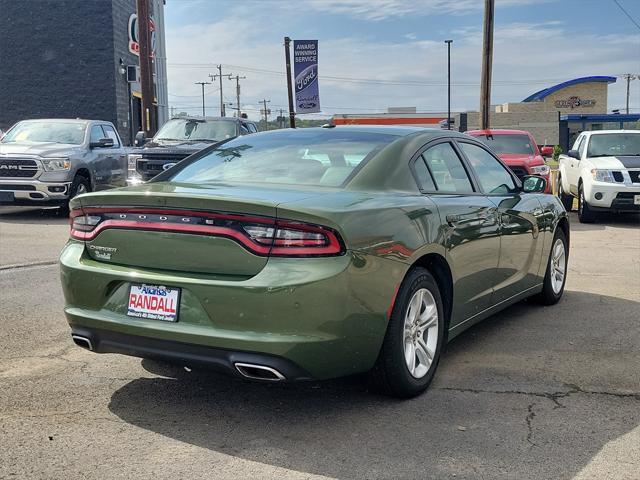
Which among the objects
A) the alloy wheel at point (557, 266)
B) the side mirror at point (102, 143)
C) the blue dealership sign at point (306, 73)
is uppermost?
the blue dealership sign at point (306, 73)

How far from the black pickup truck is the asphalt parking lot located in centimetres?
Answer: 779

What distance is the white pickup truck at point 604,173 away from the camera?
40.6ft

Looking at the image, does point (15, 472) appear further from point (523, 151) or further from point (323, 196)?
point (523, 151)

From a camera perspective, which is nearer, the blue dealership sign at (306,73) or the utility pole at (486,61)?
the blue dealership sign at (306,73)

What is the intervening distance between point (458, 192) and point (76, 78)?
27359mm

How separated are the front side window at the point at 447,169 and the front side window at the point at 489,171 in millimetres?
224

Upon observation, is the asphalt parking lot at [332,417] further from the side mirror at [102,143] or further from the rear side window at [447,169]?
the side mirror at [102,143]

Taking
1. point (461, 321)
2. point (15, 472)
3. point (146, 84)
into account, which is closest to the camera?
point (15, 472)

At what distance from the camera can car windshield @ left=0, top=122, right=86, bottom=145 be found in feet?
44.2

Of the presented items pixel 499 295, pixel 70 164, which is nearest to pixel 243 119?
pixel 70 164

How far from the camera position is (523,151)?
14273 millimetres

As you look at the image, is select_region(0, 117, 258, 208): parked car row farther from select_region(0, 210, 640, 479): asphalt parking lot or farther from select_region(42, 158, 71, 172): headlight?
select_region(0, 210, 640, 479): asphalt parking lot

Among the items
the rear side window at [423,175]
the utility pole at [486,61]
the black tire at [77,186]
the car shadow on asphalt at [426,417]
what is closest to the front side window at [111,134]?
the black tire at [77,186]

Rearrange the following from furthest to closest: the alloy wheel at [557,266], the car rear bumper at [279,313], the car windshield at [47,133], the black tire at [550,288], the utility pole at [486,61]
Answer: the utility pole at [486,61]
the car windshield at [47,133]
the alloy wheel at [557,266]
the black tire at [550,288]
the car rear bumper at [279,313]
